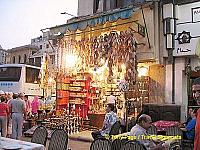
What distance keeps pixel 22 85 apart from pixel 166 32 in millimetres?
10483

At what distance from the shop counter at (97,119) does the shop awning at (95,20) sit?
4101mm

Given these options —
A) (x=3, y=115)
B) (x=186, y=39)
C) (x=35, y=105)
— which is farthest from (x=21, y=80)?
(x=186, y=39)

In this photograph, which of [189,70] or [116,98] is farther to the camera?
[116,98]

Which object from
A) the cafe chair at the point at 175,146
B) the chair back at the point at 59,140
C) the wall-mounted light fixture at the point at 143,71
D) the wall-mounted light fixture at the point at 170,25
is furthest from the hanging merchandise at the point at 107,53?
the chair back at the point at 59,140

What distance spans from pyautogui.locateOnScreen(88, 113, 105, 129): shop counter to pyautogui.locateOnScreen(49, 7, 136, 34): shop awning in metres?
4.10

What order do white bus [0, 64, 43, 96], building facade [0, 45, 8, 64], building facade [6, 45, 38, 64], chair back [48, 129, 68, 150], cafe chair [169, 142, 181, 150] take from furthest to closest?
1. building facade [0, 45, 8, 64]
2. building facade [6, 45, 38, 64]
3. white bus [0, 64, 43, 96]
4. cafe chair [169, 142, 181, 150]
5. chair back [48, 129, 68, 150]

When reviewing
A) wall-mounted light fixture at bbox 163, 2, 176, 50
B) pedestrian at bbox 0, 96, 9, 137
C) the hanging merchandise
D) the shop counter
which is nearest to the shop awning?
the hanging merchandise

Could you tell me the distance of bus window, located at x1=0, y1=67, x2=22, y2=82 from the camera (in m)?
19.0

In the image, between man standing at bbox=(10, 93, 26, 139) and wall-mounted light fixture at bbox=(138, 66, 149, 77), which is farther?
wall-mounted light fixture at bbox=(138, 66, 149, 77)

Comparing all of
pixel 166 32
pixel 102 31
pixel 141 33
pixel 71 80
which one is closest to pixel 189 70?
pixel 166 32

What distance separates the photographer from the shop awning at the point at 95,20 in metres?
12.0

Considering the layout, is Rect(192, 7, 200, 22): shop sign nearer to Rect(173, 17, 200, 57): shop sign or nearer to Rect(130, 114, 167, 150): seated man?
Rect(173, 17, 200, 57): shop sign

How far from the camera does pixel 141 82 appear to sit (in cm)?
1241

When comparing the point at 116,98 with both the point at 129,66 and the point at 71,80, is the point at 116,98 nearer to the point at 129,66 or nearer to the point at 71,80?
the point at 129,66
